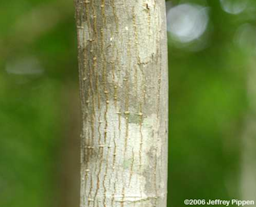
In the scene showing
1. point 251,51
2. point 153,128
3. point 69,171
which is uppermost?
point 251,51

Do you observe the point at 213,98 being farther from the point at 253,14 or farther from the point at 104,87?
the point at 104,87

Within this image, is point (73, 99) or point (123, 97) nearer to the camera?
point (123, 97)

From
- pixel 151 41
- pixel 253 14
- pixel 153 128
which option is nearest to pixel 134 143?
pixel 153 128

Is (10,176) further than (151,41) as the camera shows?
Yes

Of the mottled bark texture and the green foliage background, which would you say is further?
the green foliage background

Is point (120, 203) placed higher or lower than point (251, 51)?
lower
